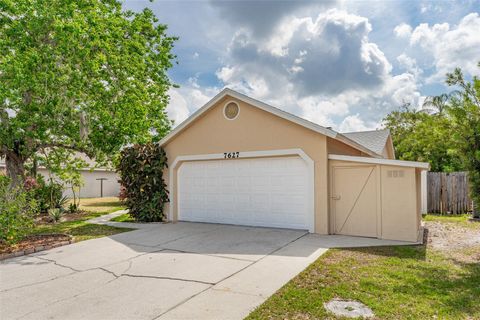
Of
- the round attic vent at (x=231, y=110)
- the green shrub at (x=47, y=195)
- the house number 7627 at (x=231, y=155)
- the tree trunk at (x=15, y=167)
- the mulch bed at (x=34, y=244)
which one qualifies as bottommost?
the mulch bed at (x=34, y=244)

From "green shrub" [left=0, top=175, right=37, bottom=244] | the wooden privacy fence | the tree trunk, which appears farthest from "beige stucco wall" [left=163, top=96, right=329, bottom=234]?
the wooden privacy fence

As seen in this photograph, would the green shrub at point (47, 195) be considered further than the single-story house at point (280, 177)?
Yes

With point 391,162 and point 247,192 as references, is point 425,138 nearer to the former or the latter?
point 391,162

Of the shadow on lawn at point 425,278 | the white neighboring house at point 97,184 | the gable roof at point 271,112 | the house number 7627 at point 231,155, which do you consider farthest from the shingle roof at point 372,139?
the white neighboring house at point 97,184

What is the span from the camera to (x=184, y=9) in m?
12.0

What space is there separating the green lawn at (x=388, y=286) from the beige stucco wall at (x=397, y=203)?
113 centimetres

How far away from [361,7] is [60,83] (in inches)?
437

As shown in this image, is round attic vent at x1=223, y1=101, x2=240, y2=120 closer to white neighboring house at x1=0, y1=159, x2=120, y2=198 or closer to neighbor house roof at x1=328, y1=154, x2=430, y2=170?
neighbor house roof at x1=328, y1=154, x2=430, y2=170

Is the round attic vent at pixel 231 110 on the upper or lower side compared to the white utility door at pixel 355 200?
upper

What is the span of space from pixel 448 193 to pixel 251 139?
406 inches

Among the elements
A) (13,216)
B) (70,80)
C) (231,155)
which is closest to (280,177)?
(231,155)

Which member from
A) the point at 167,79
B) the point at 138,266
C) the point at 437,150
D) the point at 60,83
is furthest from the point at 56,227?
the point at 437,150

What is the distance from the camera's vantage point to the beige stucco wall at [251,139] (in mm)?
9148

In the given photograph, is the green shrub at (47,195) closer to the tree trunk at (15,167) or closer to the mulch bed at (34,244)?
the tree trunk at (15,167)
